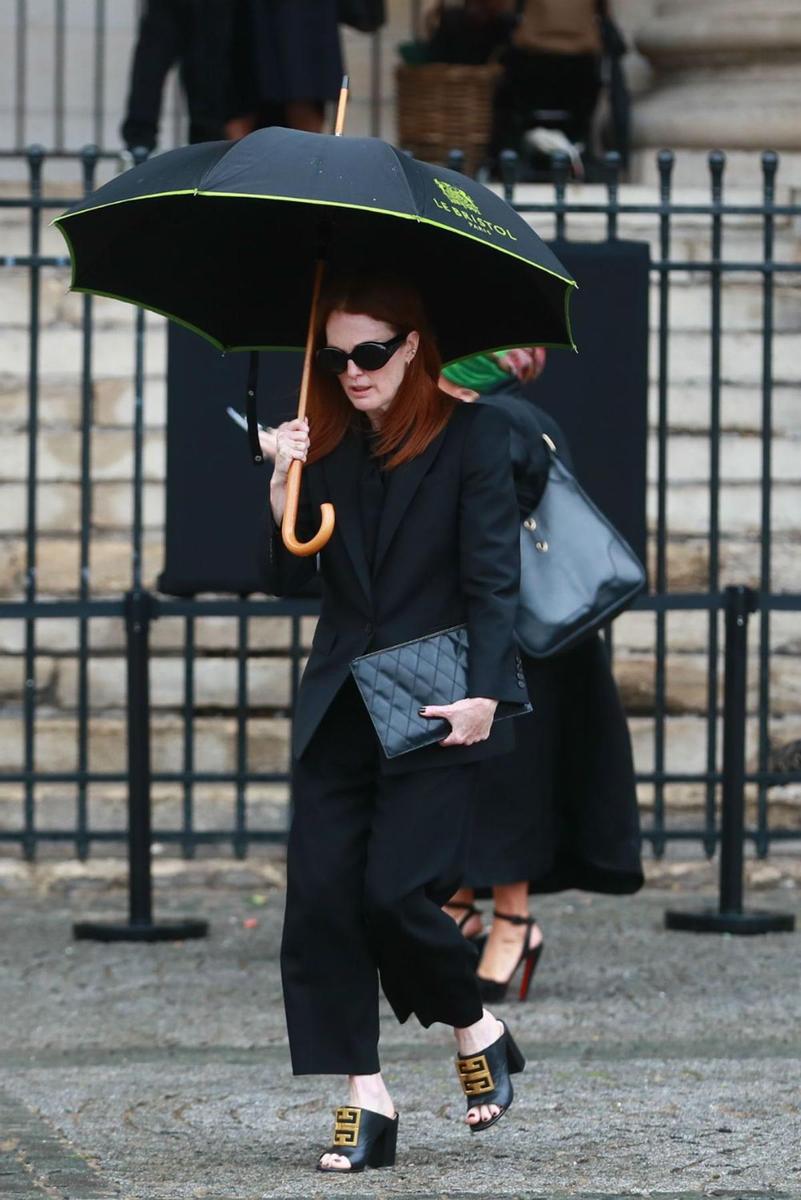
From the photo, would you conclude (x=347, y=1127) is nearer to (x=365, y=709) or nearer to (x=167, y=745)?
(x=365, y=709)

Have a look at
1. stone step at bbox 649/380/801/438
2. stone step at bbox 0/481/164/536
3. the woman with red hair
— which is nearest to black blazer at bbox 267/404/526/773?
the woman with red hair

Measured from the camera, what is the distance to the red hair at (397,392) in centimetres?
445

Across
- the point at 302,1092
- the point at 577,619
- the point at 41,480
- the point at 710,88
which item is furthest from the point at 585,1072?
the point at 710,88

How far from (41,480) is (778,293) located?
2914mm

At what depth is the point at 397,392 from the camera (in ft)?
14.7

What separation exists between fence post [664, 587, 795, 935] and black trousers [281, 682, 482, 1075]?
7.86 feet

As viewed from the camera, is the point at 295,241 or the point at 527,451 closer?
the point at 295,241

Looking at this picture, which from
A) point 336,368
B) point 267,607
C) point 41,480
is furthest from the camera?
point 41,480

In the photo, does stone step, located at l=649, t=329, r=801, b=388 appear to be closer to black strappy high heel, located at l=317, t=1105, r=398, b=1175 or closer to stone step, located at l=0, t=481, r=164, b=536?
stone step, located at l=0, t=481, r=164, b=536

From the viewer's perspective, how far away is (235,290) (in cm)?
486

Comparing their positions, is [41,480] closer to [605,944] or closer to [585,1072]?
[605,944]

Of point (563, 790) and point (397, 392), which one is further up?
point (397, 392)

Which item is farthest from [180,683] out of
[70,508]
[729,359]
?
[729,359]

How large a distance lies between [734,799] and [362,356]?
2816 mm
